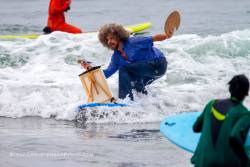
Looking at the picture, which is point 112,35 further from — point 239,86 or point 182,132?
point 239,86

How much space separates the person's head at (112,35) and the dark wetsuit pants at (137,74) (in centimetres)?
34

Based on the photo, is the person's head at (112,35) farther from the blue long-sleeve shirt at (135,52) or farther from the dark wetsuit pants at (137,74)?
the dark wetsuit pants at (137,74)

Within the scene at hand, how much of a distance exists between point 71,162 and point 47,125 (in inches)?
88.7

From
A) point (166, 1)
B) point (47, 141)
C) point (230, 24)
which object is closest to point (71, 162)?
point (47, 141)

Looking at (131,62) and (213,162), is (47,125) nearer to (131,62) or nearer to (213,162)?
(131,62)

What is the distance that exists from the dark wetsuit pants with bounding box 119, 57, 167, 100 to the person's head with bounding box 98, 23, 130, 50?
1.12 ft

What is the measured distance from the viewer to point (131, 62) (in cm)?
910

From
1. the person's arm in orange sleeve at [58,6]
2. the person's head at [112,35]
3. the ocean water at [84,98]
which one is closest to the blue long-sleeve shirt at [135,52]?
the person's head at [112,35]

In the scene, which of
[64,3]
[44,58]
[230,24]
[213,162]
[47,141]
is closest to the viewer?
[213,162]

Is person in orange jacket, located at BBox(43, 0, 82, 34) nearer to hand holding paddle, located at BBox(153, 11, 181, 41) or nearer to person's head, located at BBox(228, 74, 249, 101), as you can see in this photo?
hand holding paddle, located at BBox(153, 11, 181, 41)

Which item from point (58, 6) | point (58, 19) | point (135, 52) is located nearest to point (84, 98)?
point (135, 52)

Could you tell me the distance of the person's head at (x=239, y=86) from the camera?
425 cm

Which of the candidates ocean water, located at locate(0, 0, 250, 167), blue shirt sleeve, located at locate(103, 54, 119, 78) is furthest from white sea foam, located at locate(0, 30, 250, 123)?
blue shirt sleeve, located at locate(103, 54, 119, 78)

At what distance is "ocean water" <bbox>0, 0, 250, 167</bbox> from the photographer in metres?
7.10
